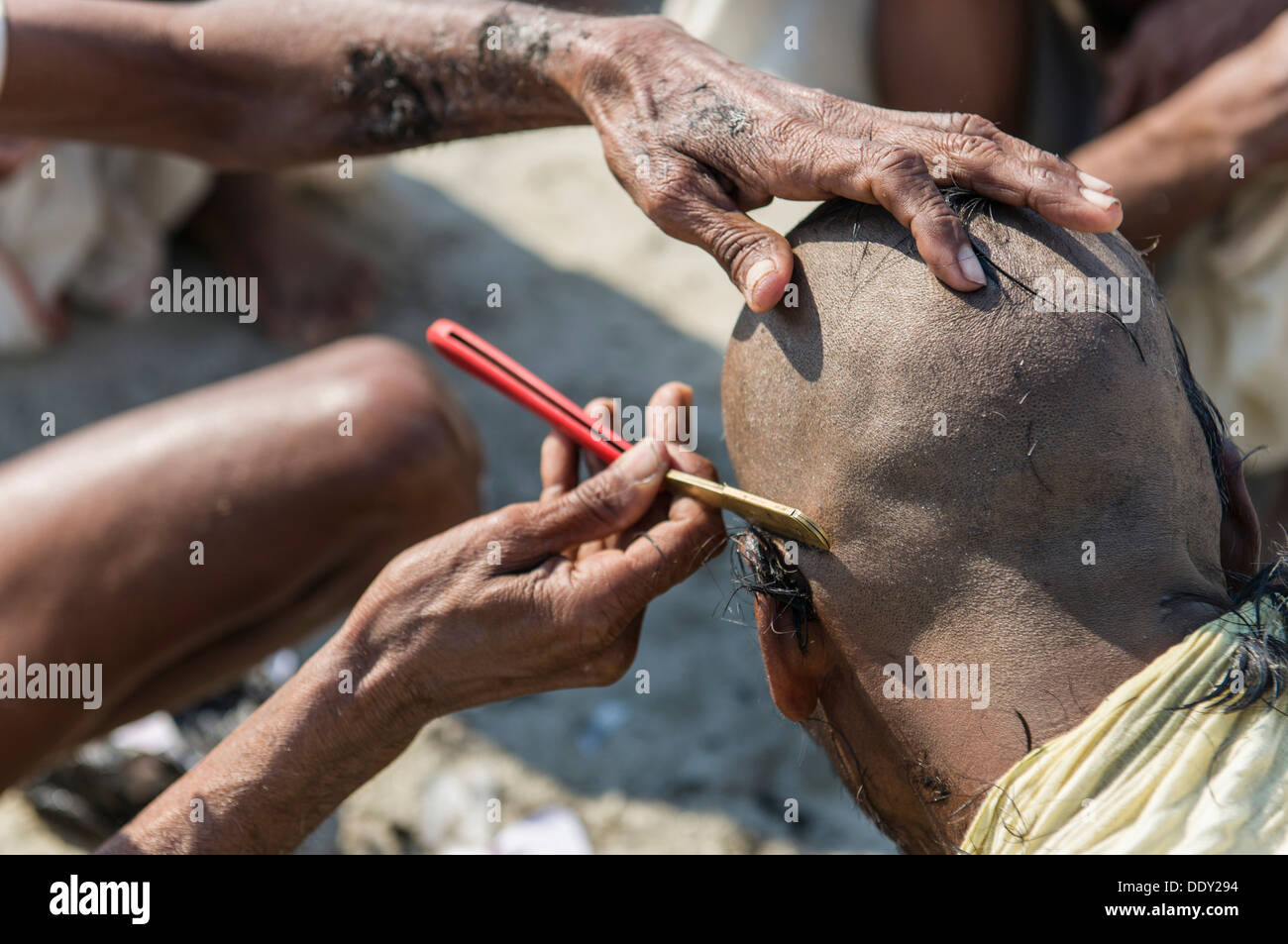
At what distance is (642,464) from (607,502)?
3.0 inches

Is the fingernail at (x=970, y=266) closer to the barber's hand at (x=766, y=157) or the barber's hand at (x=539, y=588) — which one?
the barber's hand at (x=766, y=157)

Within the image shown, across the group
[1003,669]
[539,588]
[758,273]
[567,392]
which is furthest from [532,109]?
[567,392]

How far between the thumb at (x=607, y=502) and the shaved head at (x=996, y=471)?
0.77ft

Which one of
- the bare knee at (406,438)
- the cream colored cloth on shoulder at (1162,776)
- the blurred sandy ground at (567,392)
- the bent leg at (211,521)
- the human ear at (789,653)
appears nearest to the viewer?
the cream colored cloth on shoulder at (1162,776)

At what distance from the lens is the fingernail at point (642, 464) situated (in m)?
1.58

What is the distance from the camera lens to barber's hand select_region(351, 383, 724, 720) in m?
1.57

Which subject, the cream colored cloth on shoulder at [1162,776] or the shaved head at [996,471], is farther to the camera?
the shaved head at [996,471]

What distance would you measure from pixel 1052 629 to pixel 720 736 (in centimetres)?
165

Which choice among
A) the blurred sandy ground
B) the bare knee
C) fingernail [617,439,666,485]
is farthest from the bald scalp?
the bare knee

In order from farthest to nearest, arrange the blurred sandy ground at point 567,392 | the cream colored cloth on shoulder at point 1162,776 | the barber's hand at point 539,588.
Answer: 1. the blurred sandy ground at point 567,392
2. the barber's hand at point 539,588
3. the cream colored cloth on shoulder at point 1162,776

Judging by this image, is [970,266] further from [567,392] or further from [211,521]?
[567,392]

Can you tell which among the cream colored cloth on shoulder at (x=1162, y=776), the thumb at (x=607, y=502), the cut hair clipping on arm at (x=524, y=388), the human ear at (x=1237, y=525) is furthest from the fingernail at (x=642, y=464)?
the human ear at (x=1237, y=525)

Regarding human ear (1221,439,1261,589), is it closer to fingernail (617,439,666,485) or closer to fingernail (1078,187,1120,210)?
fingernail (1078,187,1120,210)

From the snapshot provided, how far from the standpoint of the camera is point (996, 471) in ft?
4.37
